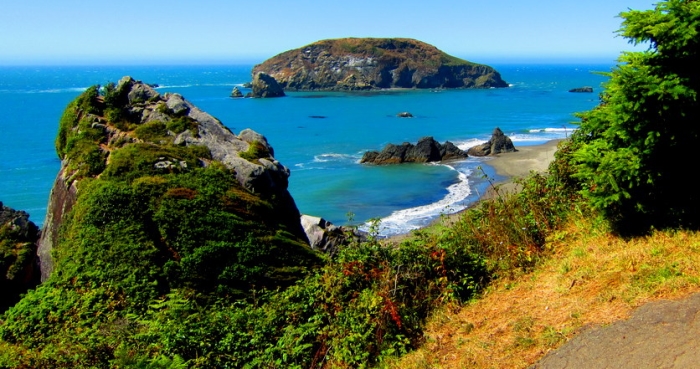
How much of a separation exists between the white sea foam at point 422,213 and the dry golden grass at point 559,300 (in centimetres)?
1867

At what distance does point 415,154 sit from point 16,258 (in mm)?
41211

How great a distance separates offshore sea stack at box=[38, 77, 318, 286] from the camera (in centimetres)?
952

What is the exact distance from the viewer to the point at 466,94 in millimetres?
121750

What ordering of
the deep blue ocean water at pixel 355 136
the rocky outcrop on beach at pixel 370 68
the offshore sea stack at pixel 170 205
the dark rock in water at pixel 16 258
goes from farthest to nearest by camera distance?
the rocky outcrop on beach at pixel 370 68 < the deep blue ocean water at pixel 355 136 < the dark rock in water at pixel 16 258 < the offshore sea stack at pixel 170 205

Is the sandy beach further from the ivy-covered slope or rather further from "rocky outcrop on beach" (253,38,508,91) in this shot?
"rocky outcrop on beach" (253,38,508,91)

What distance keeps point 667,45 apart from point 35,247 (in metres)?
13.4

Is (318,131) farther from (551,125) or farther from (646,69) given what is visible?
(646,69)

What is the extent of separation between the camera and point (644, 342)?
6.36 metres

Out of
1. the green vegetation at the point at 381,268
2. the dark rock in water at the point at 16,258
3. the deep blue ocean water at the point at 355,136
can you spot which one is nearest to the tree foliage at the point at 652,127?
the green vegetation at the point at 381,268

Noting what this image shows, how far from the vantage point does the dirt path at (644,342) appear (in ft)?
19.7

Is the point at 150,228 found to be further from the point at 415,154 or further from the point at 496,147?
the point at 496,147

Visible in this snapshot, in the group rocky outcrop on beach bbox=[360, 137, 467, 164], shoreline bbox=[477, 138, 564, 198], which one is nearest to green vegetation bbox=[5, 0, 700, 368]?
shoreline bbox=[477, 138, 564, 198]

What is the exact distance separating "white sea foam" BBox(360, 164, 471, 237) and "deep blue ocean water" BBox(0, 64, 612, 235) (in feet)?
0.23

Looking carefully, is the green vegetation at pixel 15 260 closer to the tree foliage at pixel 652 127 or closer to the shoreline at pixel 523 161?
the tree foliage at pixel 652 127
